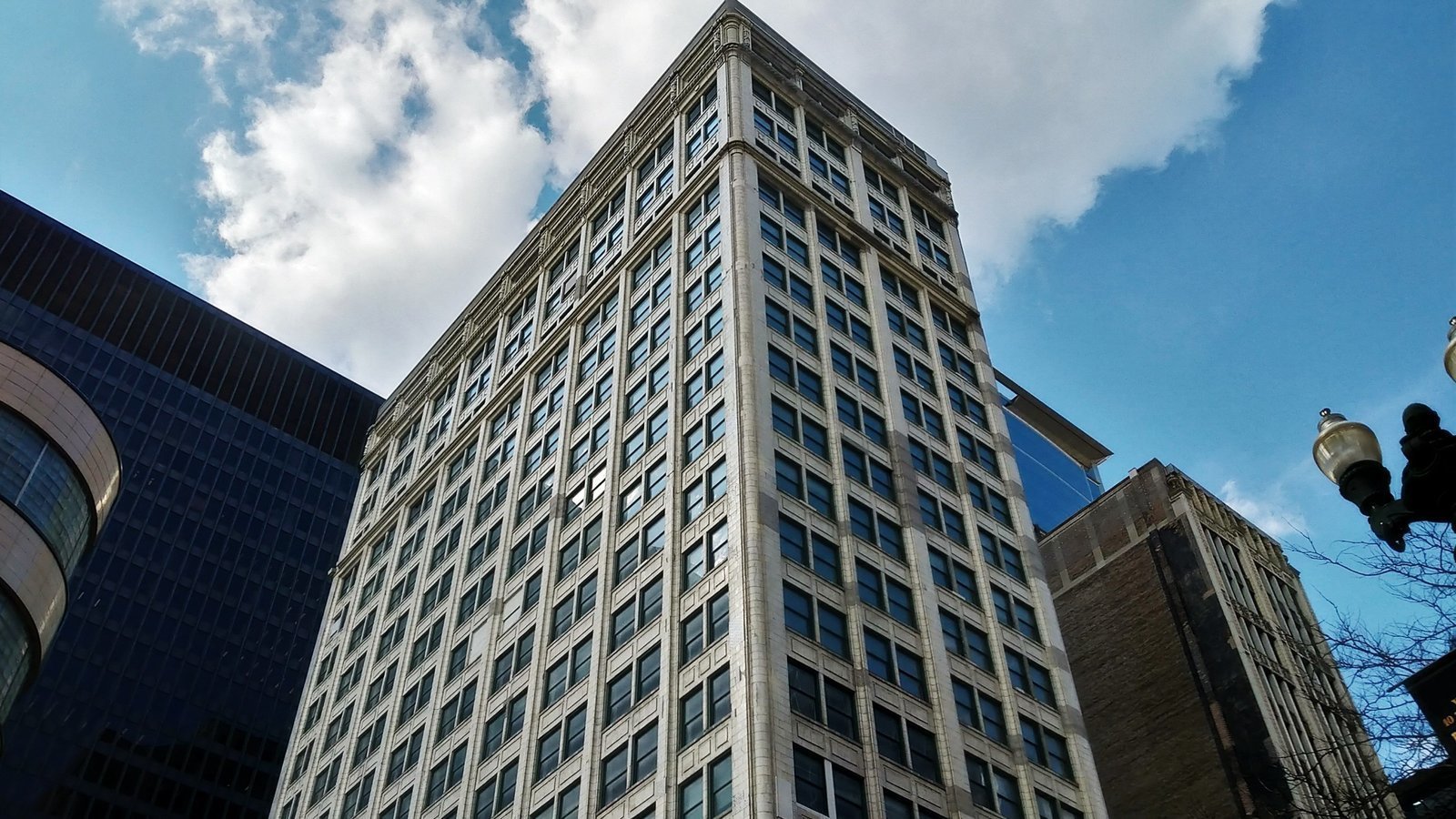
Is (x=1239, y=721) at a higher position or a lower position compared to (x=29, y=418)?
lower

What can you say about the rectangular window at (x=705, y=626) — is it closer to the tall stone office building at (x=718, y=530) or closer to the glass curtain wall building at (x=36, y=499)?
the tall stone office building at (x=718, y=530)

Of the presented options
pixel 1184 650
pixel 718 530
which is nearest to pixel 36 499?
pixel 718 530

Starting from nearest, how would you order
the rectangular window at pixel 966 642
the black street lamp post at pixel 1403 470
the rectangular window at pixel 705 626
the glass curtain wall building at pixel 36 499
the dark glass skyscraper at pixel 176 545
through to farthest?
the black street lamp post at pixel 1403 470, the rectangular window at pixel 705 626, the rectangular window at pixel 966 642, the glass curtain wall building at pixel 36 499, the dark glass skyscraper at pixel 176 545

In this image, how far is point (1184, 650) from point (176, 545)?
322ft

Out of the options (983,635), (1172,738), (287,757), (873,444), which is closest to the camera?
(983,635)

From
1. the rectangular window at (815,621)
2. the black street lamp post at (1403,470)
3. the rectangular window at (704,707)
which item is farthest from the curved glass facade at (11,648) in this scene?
the black street lamp post at (1403,470)

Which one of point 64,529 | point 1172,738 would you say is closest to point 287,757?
point 64,529

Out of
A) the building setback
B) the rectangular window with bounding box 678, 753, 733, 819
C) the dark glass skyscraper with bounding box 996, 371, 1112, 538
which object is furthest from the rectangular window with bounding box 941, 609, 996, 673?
the dark glass skyscraper with bounding box 996, 371, 1112, 538

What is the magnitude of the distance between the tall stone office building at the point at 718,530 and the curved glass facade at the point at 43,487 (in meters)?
17.9

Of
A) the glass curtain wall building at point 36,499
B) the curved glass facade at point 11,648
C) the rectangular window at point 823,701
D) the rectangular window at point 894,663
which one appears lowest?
the rectangular window at point 823,701

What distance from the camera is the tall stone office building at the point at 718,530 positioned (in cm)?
4375

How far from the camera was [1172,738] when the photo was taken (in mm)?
68812

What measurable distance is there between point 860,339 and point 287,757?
43998 millimetres

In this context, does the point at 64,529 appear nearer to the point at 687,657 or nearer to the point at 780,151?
the point at 687,657
